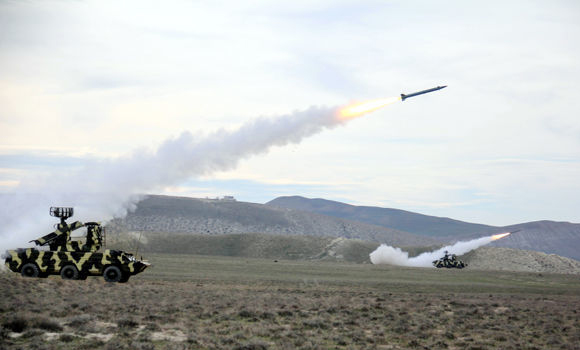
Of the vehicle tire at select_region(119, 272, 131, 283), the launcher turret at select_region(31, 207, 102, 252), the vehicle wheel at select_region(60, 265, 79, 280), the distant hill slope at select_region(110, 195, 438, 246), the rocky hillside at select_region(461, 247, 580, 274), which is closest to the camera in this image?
the vehicle wheel at select_region(60, 265, 79, 280)

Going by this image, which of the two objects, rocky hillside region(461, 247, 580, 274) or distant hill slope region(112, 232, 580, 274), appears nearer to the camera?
rocky hillside region(461, 247, 580, 274)

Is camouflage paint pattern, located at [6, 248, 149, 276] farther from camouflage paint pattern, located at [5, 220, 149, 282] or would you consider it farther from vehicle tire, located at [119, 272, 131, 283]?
vehicle tire, located at [119, 272, 131, 283]

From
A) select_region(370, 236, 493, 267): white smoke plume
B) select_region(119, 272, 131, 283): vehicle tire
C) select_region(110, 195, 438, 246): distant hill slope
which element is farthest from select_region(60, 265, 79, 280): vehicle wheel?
select_region(110, 195, 438, 246): distant hill slope

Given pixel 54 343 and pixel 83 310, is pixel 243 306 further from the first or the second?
pixel 54 343

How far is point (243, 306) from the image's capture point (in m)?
27.7

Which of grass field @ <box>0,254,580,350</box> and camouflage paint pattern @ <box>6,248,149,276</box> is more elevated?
camouflage paint pattern @ <box>6,248,149,276</box>

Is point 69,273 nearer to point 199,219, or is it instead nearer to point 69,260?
point 69,260

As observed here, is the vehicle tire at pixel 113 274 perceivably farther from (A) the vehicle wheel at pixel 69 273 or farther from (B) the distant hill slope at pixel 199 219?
(B) the distant hill slope at pixel 199 219

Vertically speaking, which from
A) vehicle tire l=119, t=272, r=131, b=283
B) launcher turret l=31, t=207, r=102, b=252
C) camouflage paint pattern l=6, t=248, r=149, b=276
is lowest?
vehicle tire l=119, t=272, r=131, b=283

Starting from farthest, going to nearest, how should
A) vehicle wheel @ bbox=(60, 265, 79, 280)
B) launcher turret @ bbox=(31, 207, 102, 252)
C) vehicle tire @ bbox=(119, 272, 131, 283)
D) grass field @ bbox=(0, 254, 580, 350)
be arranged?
vehicle tire @ bbox=(119, 272, 131, 283)
launcher turret @ bbox=(31, 207, 102, 252)
vehicle wheel @ bbox=(60, 265, 79, 280)
grass field @ bbox=(0, 254, 580, 350)

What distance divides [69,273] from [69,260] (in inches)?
29.4

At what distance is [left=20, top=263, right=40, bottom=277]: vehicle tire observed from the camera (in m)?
33.9

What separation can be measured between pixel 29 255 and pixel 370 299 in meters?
20.0

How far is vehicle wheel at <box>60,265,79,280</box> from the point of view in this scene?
34062mm
